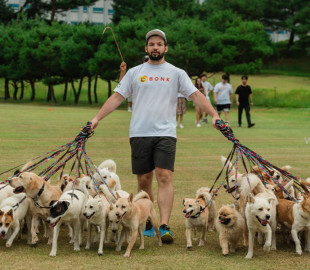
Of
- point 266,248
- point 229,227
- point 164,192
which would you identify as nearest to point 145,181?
Result: point 164,192

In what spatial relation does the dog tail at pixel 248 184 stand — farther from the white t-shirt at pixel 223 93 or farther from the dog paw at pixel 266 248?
the white t-shirt at pixel 223 93

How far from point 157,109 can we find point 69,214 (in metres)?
1.60

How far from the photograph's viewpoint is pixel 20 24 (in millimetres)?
64938

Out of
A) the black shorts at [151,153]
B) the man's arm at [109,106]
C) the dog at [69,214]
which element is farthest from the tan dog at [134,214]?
the man's arm at [109,106]

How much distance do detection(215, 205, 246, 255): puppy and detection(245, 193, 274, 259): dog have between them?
0.14m

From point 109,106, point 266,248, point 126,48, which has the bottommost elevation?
point 126,48

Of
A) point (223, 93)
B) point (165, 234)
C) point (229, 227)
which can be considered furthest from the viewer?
point (223, 93)

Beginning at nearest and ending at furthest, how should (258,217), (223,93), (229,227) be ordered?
(258,217)
(229,227)
(223,93)

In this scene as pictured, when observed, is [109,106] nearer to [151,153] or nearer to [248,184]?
[151,153]

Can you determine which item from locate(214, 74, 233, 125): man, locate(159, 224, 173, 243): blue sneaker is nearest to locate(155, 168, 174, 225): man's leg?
locate(159, 224, 173, 243): blue sneaker

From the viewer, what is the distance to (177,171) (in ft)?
37.5

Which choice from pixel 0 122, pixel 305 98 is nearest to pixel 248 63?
pixel 305 98

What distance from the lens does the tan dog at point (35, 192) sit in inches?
238

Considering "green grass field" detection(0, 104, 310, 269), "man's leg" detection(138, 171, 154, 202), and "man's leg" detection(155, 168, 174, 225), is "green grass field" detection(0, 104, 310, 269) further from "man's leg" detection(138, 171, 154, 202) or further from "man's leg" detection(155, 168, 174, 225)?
"man's leg" detection(138, 171, 154, 202)
